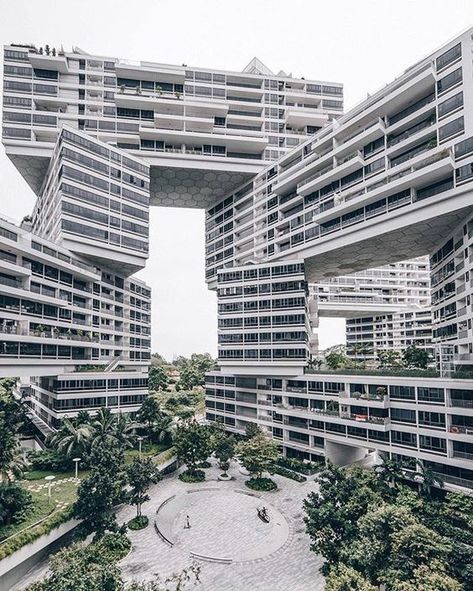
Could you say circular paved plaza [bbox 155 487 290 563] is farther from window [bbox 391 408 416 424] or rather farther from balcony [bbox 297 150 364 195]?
balcony [bbox 297 150 364 195]

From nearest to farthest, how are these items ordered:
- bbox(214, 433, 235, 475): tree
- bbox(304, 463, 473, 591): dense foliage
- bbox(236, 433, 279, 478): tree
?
bbox(304, 463, 473, 591): dense foliage → bbox(236, 433, 279, 478): tree → bbox(214, 433, 235, 475): tree

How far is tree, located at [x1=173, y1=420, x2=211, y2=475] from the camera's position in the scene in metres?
43.1

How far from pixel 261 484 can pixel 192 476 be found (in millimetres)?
8627

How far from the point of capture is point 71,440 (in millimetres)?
38344

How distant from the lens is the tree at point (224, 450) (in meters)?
44.8

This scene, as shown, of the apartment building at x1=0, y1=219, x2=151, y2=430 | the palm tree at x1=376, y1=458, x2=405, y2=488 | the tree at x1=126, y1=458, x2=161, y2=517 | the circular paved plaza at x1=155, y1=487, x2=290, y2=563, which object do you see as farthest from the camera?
the apartment building at x1=0, y1=219, x2=151, y2=430

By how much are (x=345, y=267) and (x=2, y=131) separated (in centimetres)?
6101

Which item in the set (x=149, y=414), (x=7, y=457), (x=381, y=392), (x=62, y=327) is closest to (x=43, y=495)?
(x=7, y=457)

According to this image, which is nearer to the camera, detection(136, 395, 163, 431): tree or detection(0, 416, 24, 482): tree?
detection(0, 416, 24, 482): tree

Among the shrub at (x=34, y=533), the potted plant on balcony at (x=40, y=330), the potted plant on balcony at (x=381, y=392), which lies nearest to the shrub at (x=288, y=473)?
the potted plant on balcony at (x=381, y=392)

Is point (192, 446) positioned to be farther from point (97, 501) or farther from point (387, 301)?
point (387, 301)

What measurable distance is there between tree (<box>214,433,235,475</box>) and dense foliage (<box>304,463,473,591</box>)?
697 inches

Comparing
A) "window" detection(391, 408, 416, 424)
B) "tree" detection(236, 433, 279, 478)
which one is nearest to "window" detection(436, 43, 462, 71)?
"window" detection(391, 408, 416, 424)

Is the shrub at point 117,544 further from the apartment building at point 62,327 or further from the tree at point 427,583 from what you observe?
the apartment building at point 62,327
